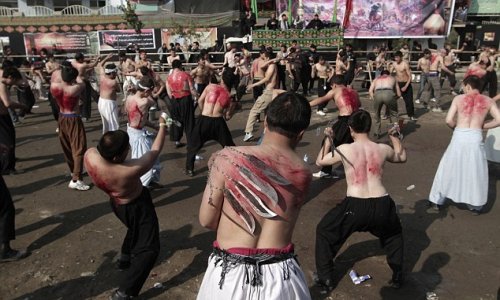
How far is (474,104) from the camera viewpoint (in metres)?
5.63

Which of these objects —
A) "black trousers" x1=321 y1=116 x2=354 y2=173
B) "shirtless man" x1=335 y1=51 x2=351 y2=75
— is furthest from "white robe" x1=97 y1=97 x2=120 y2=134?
"shirtless man" x1=335 y1=51 x2=351 y2=75

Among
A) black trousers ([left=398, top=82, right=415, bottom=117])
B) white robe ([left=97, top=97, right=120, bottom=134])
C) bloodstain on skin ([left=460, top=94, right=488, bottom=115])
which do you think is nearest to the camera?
bloodstain on skin ([left=460, top=94, right=488, bottom=115])

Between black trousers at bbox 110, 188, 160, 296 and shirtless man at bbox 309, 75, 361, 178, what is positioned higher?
shirtless man at bbox 309, 75, 361, 178

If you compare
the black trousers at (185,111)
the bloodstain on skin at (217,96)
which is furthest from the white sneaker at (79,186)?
the black trousers at (185,111)

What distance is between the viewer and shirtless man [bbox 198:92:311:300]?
86.6 inches

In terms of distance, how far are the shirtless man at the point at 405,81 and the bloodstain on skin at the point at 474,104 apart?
6.03 m

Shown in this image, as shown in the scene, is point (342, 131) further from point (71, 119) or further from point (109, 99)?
point (109, 99)

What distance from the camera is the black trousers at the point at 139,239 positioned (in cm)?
401

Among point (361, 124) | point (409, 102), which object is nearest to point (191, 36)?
point (409, 102)

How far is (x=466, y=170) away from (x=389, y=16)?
18611 mm

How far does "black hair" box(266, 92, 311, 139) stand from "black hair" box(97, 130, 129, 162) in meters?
2.04

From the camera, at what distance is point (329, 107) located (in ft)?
44.7

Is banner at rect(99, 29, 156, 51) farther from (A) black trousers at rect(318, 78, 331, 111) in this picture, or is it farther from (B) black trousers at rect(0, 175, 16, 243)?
(B) black trousers at rect(0, 175, 16, 243)

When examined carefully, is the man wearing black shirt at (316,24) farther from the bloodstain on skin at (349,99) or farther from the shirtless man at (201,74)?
the bloodstain on skin at (349,99)
